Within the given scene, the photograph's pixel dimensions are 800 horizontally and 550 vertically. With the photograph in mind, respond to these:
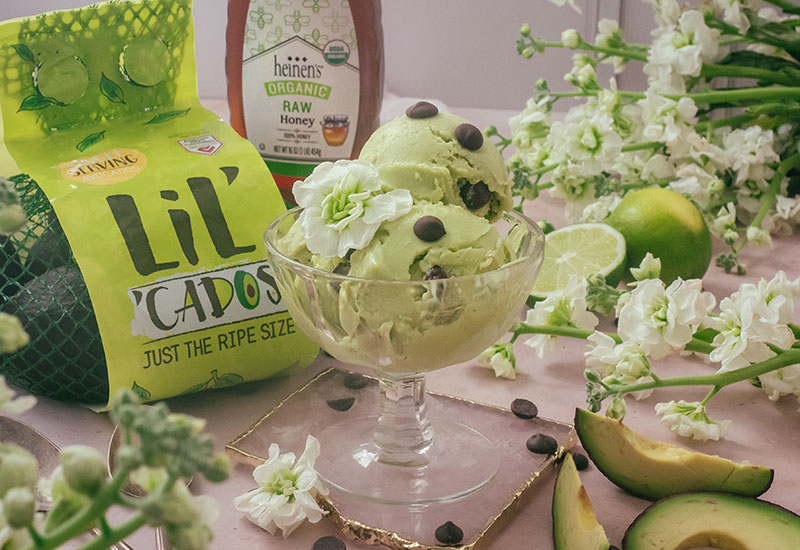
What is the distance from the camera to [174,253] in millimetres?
721

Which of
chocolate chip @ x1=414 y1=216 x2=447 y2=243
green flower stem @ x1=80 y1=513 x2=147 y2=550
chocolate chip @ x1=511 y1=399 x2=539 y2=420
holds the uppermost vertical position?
green flower stem @ x1=80 y1=513 x2=147 y2=550

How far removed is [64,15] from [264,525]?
456 mm

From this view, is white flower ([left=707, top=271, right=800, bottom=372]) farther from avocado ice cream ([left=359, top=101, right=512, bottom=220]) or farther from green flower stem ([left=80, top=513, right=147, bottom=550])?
green flower stem ([left=80, top=513, right=147, bottom=550])

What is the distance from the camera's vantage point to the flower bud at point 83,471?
218 mm

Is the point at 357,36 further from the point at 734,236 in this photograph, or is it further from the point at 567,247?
the point at 734,236

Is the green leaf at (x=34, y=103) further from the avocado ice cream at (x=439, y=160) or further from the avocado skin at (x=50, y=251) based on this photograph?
the avocado ice cream at (x=439, y=160)

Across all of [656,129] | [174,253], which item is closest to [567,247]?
[656,129]

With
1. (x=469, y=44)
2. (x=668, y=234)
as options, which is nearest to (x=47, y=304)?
(x=668, y=234)

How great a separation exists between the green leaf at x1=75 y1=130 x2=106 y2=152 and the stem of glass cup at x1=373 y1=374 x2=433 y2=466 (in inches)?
12.8

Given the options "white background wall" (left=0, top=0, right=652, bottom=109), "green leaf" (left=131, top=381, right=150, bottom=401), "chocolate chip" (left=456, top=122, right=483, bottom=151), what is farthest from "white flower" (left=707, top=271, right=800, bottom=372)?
"white background wall" (left=0, top=0, right=652, bottom=109)

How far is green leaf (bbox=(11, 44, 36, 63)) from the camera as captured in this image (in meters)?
0.73

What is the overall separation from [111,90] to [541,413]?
474 millimetres

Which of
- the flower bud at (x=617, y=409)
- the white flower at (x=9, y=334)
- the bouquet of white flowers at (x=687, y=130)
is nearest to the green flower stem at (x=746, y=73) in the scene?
the bouquet of white flowers at (x=687, y=130)

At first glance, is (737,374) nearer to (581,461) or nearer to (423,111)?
(581,461)
